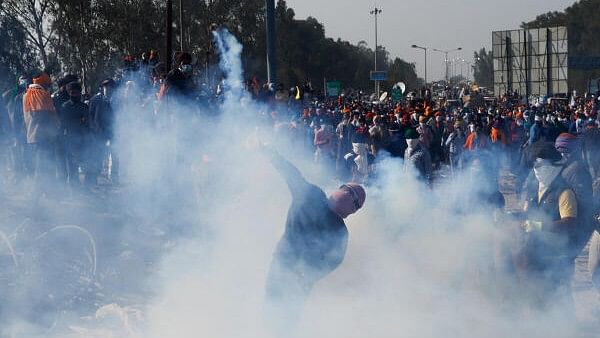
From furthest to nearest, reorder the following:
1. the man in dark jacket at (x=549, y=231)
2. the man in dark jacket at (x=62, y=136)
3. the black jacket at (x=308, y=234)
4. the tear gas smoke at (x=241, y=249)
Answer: the man in dark jacket at (x=62, y=136) < the tear gas smoke at (x=241, y=249) < the man in dark jacket at (x=549, y=231) < the black jacket at (x=308, y=234)

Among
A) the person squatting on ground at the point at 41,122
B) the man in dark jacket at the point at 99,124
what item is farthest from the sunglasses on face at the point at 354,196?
the man in dark jacket at the point at 99,124

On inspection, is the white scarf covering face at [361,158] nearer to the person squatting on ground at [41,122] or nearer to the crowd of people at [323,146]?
the crowd of people at [323,146]

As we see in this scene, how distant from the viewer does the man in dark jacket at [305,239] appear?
5.04 metres

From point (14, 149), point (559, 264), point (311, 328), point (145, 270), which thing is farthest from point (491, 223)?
point (14, 149)

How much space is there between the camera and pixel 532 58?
35500mm

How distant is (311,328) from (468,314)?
1430 millimetres

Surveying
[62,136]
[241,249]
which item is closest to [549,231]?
[241,249]

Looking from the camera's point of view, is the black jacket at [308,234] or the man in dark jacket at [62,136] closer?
the black jacket at [308,234]

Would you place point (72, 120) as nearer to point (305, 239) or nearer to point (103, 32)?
point (305, 239)

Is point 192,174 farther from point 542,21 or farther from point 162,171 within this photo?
point 542,21

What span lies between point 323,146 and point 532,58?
21.9 meters

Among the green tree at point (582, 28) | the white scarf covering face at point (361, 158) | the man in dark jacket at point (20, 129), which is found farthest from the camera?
the green tree at point (582, 28)

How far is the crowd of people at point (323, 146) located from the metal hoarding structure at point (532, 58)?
1811 cm

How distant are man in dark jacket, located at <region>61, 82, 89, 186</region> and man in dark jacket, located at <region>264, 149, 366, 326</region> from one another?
604cm
